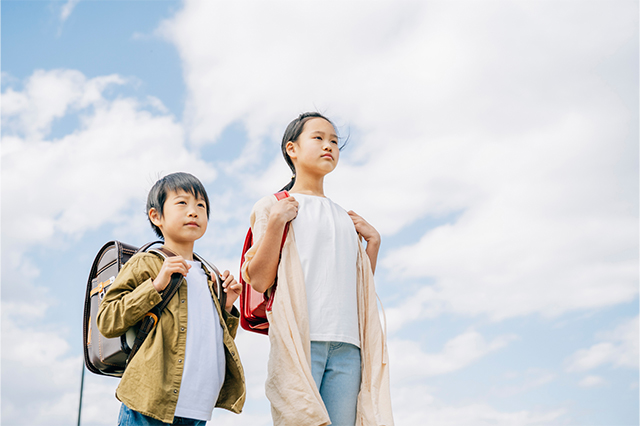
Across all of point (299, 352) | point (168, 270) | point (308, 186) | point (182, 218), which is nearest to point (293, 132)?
point (308, 186)

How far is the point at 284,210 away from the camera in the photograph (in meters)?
2.94

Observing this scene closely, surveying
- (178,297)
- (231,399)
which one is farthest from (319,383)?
(178,297)

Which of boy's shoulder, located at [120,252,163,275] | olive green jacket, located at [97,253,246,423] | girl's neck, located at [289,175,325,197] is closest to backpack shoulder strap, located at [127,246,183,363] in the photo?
olive green jacket, located at [97,253,246,423]

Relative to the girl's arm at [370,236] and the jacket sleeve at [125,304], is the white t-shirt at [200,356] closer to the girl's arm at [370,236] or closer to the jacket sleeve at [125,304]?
the jacket sleeve at [125,304]

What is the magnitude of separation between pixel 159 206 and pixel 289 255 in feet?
2.62

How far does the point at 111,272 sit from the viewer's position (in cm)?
319

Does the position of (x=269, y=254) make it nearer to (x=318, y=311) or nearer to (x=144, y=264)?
(x=318, y=311)

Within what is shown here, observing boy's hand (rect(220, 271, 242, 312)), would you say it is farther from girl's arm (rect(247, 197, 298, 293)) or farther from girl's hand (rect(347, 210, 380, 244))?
girl's hand (rect(347, 210, 380, 244))

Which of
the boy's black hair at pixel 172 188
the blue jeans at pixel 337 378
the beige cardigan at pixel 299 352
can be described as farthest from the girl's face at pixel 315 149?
the blue jeans at pixel 337 378

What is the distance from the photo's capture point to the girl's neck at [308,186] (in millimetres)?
3318

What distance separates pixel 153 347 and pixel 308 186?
1.20 m

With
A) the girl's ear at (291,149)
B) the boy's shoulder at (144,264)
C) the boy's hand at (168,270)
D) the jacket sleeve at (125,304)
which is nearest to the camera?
the jacket sleeve at (125,304)

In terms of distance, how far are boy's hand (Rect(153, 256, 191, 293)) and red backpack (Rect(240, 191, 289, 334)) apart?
1.08 feet

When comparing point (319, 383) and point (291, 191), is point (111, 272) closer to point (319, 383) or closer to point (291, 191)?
point (291, 191)
